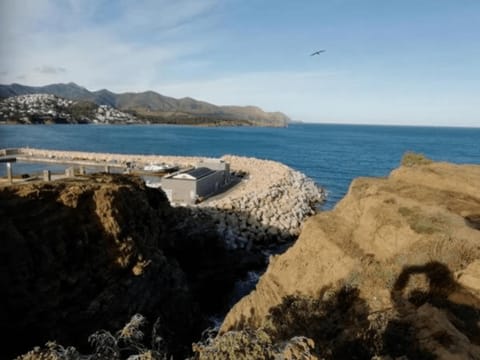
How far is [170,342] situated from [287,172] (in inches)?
1645

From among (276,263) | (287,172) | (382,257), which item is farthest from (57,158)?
(382,257)

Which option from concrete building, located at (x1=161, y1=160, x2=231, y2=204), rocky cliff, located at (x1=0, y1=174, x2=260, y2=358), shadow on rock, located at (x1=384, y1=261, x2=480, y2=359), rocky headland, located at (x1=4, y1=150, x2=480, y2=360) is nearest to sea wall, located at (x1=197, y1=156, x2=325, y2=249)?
concrete building, located at (x1=161, y1=160, x2=231, y2=204)

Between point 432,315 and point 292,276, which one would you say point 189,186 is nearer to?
point 292,276

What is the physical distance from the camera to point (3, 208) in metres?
15.3

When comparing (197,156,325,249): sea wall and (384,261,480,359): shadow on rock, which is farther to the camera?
(197,156,325,249): sea wall

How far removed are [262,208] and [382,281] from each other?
83.8 ft

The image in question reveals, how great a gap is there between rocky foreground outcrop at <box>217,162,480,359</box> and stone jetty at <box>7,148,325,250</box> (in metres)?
15.6

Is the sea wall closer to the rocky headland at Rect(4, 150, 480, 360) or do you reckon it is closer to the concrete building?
the concrete building

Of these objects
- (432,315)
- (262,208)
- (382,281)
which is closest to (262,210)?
(262,208)

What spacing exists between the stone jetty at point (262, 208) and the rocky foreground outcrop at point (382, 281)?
15570mm

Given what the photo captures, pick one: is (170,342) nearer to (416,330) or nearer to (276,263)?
(276,263)

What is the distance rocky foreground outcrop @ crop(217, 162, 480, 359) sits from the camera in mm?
7552

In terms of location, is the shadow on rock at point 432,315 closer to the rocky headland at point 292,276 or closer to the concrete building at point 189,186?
the rocky headland at point 292,276

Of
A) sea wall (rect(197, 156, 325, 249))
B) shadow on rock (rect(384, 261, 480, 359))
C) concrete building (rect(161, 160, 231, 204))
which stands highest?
shadow on rock (rect(384, 261, 480, 359))
